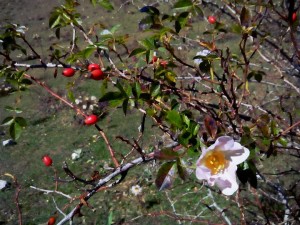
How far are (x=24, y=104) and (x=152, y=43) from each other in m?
5.52

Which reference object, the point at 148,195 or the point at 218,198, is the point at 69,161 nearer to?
the point at 148,195

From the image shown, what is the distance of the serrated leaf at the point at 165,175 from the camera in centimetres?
92

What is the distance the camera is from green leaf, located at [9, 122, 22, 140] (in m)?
1.40

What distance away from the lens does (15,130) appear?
55.4 inches

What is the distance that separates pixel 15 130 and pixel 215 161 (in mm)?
740

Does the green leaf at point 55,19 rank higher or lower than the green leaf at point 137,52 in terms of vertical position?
lower

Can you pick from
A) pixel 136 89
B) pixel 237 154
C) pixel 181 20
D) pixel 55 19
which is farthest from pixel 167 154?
pixel 55 19

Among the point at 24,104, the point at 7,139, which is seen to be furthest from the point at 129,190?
the point at 24,104

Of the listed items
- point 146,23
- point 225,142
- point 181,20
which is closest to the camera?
point 225,142

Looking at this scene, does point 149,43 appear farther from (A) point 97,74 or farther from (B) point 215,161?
(B) point 215,161

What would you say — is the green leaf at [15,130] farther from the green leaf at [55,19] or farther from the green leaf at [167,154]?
the green leaf at [167,154]

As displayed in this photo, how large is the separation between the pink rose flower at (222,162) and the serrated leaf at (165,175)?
57mm

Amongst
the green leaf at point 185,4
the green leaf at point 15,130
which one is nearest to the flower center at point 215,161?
the green leaf at point 185,4

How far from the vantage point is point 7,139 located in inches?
220
